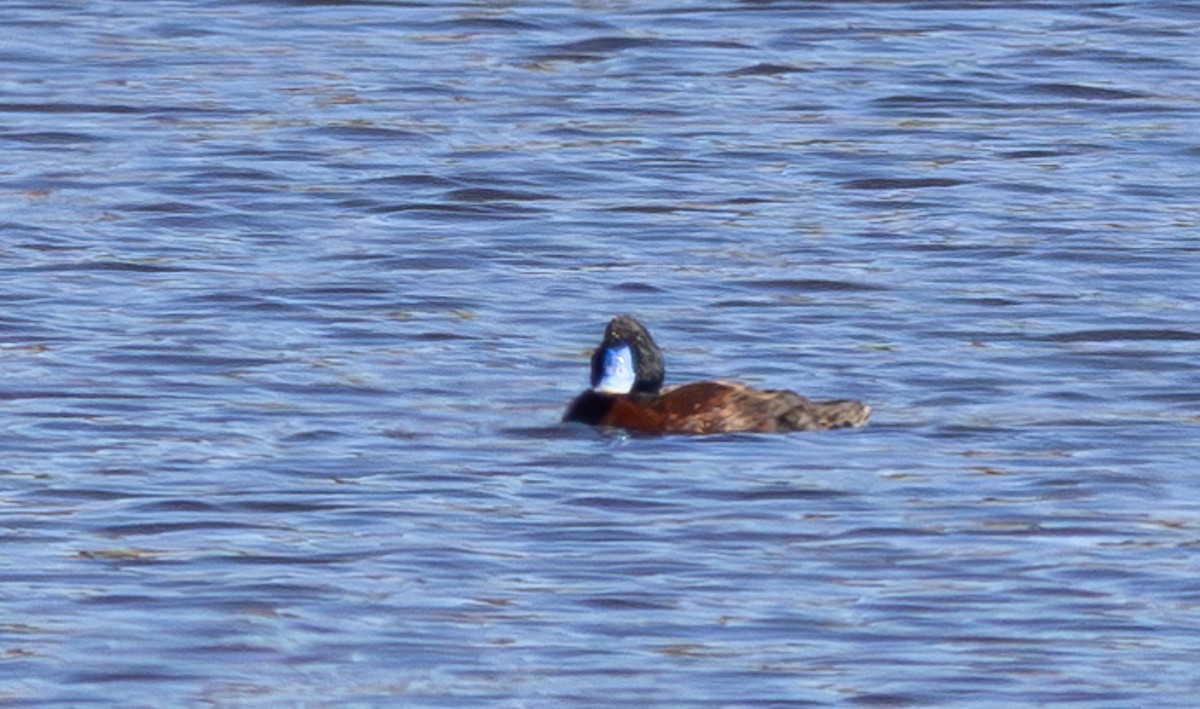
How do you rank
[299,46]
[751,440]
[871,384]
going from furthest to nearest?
1. [299,46]
2. [871,384]
3. [751,440]

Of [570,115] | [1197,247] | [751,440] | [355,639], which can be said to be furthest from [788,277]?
[355,639]

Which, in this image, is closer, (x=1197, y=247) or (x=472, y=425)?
(x=472, y=425)

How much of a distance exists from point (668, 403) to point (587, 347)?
1378 millimetres

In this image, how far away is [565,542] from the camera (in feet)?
34.0

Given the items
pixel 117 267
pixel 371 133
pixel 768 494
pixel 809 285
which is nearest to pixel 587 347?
pixel 809 285

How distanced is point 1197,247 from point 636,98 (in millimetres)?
5145

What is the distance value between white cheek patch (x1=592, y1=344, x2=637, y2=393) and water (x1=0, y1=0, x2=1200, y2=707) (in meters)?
0.25

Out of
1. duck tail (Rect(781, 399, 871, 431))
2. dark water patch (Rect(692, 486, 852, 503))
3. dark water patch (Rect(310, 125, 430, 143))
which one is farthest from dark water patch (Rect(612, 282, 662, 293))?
dark water patch (Rect(310, 125, 430, 143))

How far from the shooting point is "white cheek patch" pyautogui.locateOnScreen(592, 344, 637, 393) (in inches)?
489

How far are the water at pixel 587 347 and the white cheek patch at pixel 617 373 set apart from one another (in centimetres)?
25

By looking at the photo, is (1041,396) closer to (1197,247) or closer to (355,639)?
(1197,247)

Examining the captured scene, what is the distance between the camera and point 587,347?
542 inches

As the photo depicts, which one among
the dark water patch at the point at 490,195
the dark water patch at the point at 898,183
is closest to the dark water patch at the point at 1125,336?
the dark water patch at the point at 898,183

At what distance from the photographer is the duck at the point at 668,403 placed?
1198 cm
